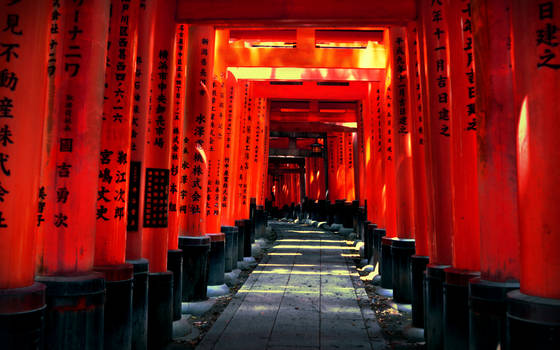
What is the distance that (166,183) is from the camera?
5.22 metres

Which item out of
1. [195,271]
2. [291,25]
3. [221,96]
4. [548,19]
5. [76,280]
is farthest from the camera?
[221,96]

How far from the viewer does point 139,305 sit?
427 cm

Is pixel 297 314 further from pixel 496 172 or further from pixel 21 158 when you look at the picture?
pixel 21 158

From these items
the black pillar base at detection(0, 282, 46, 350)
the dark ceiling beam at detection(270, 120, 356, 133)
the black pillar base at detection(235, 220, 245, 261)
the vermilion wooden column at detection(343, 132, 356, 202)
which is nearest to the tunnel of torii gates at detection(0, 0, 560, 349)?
the black pillar base at detection(0, 282, 46, 350)

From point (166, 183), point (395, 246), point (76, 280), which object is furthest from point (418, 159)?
point (76, 280)

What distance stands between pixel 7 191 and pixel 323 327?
3.94 metres

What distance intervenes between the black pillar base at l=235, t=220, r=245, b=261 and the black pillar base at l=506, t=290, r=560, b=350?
8014mm

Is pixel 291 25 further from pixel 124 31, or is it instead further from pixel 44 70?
pixel 44 70

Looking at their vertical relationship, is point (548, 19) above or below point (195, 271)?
above

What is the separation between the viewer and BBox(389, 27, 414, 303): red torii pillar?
661 centimetres

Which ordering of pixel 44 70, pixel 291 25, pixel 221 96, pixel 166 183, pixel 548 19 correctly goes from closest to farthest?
pixel 548 19 → pixel 44 70 → pixel 166 183 → pixel 291 25 → pixel 221 96

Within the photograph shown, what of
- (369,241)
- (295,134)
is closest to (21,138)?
(369,241)

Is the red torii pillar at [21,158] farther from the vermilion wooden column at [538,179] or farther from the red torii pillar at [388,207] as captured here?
the red torii pillar at [388,207]

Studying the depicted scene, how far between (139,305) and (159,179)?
1.48m
